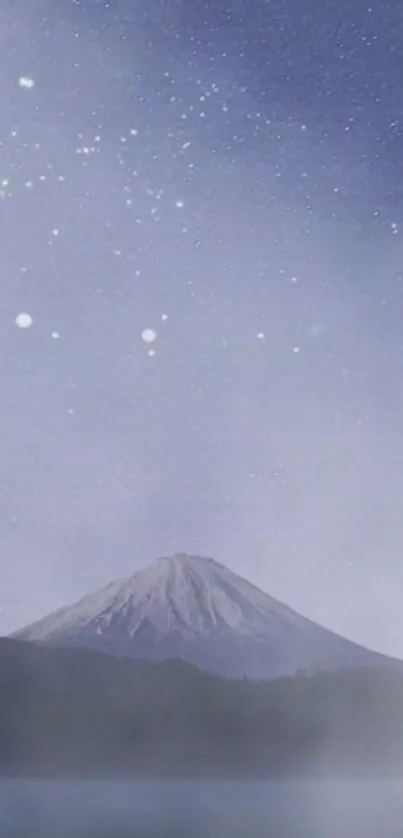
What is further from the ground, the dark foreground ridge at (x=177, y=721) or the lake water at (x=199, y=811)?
the dark foreground ridge at (x=177, y=721)

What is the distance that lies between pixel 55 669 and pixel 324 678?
34.6 metres

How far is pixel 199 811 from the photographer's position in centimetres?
5547

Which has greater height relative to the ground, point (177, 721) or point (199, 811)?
point (177, 721)

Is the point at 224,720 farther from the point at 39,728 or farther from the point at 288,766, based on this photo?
the point at 39,728

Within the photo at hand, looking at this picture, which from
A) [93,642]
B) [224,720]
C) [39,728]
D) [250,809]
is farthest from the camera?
[93,642]

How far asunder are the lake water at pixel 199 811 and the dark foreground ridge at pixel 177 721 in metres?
13.6

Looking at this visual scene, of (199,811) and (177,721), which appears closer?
(199,811)

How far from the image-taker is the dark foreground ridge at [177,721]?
103 meters

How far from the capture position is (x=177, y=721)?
363 feet

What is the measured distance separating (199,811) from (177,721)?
56.4 metres

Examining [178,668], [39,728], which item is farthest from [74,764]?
[178,668]

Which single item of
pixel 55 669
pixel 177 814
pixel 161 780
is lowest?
pixel 177 814

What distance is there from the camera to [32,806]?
56.3 meters

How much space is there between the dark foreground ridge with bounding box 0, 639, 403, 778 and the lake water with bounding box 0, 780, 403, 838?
13.6 metres
